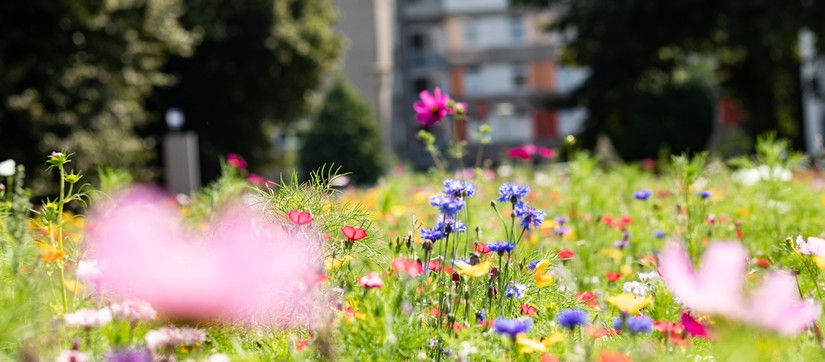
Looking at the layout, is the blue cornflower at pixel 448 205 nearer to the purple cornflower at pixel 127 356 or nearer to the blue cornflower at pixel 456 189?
the blue cornflower at pixel 456 189

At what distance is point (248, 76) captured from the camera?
1948cm

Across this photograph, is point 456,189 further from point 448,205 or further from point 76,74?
point 76,74

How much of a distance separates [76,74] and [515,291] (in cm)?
1104

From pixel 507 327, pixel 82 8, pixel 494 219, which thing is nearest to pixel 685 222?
pixel 494 219

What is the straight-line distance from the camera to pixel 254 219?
3.12m

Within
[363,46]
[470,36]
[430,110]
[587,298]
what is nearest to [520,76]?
[470,36]

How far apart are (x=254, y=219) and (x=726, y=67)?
15.8 m

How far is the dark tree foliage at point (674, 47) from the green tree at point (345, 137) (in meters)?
4.10

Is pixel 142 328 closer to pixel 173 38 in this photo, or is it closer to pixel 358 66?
pixel 173 38

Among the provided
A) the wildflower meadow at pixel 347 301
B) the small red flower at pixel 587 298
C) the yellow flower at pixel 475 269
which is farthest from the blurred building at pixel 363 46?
the yellow flower at pixel 475 269

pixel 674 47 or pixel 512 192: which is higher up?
pixel 674 47

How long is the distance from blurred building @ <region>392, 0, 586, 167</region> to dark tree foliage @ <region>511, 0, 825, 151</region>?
18779 mm

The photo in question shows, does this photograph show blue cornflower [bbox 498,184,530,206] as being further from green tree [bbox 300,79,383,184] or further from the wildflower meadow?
green tree [bbox 300,79,383,184]

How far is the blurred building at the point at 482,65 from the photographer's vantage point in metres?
36.5
